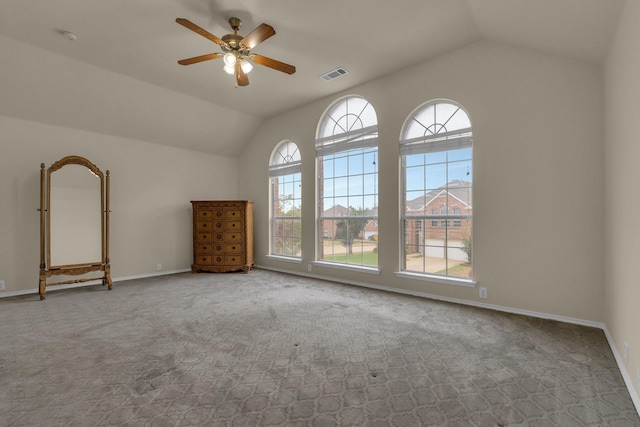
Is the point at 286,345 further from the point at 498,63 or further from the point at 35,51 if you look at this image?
the point at 35,51

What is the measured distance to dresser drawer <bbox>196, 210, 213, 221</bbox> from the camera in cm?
580

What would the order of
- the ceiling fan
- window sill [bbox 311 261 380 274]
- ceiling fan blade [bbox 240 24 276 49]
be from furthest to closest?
window sill [bbox 311 261 380 274] < the ceiling fan < ceiling fan blade [bbox 240 24 276 49]

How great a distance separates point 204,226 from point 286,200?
167 centimetres

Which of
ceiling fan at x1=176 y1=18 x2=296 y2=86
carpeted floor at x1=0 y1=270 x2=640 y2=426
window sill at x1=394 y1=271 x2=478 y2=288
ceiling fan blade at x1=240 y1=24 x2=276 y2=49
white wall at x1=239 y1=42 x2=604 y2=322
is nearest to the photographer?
carpeted floor at x1=0 y1=270 x2=640 y2=426

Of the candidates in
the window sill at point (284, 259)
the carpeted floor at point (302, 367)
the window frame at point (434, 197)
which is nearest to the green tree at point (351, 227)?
the window frame at point (434, 197)

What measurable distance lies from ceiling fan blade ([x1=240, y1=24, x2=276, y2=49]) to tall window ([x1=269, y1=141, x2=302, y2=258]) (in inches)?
111

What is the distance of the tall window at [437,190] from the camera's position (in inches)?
148

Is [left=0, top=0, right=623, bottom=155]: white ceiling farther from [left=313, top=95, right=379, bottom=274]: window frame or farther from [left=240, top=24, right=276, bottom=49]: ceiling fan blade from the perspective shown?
[left=313, top=95, right=379, bottom=274]: window frame

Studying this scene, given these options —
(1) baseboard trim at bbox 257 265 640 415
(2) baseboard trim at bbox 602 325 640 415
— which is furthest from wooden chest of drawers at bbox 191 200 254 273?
(2) baseboard trim at bbox 602 325 640 415

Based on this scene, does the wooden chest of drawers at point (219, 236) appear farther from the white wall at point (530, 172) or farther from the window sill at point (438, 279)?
the white wall at point (530, 172)

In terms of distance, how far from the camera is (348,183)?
→ 196 inches

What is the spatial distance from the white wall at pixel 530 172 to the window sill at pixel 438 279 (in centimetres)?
7

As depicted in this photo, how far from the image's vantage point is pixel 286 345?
259cm

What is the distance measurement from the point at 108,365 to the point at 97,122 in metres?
4.16
